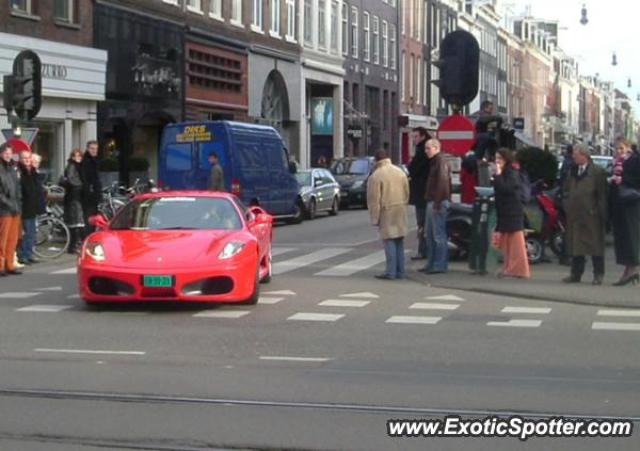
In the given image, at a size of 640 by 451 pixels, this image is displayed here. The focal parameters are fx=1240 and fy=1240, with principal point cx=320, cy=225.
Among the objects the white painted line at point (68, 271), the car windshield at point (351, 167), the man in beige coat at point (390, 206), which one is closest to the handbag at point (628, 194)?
the man in beige coat at point (390, 206)

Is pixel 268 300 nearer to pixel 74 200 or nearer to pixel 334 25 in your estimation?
pixel 74 200

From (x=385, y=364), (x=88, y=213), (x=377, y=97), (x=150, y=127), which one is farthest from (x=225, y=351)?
(x=377, y=97)

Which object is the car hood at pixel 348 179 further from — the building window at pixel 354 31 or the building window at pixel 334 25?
the building window at pixel 354 31

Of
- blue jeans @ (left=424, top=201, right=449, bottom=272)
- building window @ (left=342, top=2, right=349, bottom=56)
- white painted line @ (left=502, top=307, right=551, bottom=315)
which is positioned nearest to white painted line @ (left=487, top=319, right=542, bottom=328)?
white painted line @ (left=502, top=307, right=551, bottom=315)

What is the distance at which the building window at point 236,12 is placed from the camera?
45.0 m

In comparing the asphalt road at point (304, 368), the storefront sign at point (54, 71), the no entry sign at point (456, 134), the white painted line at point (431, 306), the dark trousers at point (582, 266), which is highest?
the storefront sign at point (54, 71)

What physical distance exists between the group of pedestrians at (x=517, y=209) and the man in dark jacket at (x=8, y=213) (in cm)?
518

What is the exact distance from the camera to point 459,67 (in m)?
18.6

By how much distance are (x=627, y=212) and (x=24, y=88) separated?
10.9 meters

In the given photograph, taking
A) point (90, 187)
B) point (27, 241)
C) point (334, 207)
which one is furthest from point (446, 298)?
point (334, 207)

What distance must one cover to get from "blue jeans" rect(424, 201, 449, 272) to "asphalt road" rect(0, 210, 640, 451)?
1.59m

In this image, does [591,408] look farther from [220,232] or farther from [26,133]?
[26,133]

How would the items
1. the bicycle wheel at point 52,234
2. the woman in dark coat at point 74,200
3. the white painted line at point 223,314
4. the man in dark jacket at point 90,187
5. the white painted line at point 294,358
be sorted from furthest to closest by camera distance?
the man in dark jacket at point 90,187 → the woman in dark coat at point 74,200 → the bicycle wheel at point 52,234 → the white painted line at point 223,314 → the white painted line at point 294,358

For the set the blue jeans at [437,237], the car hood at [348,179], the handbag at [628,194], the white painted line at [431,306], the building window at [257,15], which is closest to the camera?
the white painted line at [431,306]
